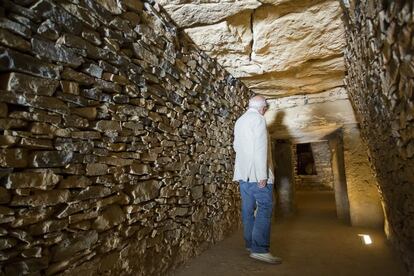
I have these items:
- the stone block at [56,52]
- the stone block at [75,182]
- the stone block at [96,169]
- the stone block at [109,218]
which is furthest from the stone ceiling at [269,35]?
the stone block at [109,218]

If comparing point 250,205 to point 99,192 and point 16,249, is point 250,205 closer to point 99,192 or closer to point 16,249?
point 99,192

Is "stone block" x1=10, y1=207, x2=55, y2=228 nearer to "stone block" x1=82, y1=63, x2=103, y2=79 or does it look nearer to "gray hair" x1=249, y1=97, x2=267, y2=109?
"stone block" x1=82, y1=63, x2=103, y2=79

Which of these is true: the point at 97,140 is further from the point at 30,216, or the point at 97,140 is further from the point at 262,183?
the point at 262,183

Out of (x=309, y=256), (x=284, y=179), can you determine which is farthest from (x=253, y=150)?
(x=284, y=179)

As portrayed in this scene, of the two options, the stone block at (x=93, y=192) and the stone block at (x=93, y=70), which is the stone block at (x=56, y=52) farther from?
the stone block at (x=93, y=192)

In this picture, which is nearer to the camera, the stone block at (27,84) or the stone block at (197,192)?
the stone block at (27,84)

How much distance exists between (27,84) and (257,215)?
2.28 m

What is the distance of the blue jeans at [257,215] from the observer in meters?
2.77

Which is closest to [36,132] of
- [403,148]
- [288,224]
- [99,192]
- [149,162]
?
[99,192]

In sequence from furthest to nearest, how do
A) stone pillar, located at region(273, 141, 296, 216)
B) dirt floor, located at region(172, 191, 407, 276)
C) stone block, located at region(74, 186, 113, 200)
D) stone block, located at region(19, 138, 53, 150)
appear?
stone pillar, located at region(273, 141, 296, 216) → dirt floor, located at region(172, 191, 407, 276) → stone block, located at region(74, 186, 113, 200) → stone block, located at region(19, 138, 53, 150)

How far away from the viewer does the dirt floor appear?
2.56 metres

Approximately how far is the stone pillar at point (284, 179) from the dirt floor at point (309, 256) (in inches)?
53.6

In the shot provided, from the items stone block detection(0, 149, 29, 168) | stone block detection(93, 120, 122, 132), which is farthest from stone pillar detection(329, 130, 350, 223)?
stone block detection(0, 149, 29, 168)

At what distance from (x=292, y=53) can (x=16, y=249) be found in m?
3.13
